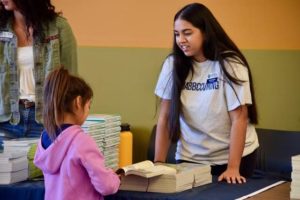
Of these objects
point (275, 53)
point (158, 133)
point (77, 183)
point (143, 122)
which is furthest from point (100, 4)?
point (77, 183)

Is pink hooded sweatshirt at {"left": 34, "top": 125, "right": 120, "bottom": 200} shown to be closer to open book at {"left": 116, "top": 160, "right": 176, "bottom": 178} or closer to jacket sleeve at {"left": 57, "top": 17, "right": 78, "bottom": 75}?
open book at {"left": 116, "top": 160, "right": 176, "bottom": 178}

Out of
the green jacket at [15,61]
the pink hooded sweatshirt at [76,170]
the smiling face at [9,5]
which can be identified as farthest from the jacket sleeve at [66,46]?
the pink hooded sweatshirt at [76,170]

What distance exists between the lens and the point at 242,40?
349cm

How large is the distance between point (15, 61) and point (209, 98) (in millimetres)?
863

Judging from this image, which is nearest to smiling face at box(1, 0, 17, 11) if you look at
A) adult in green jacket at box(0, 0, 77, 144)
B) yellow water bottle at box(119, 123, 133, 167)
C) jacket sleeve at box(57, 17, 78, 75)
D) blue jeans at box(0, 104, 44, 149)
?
adult in green jacket at box(0, 0, 77, 144)

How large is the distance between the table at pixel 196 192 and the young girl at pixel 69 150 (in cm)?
14

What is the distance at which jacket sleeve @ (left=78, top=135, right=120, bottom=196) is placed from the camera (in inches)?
65.7

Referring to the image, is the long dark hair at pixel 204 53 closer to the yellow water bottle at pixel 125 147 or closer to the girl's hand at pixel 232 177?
the girl's hand at pixel 232 177

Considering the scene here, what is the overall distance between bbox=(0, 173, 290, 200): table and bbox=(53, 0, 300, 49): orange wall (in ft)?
4.93

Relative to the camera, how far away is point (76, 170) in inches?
67.1

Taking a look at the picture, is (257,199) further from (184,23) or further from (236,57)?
(184,23)

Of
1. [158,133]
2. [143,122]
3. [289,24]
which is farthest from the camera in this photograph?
[143,122]

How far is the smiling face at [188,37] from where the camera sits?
2.13 meters

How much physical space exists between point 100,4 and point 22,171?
1882mm
